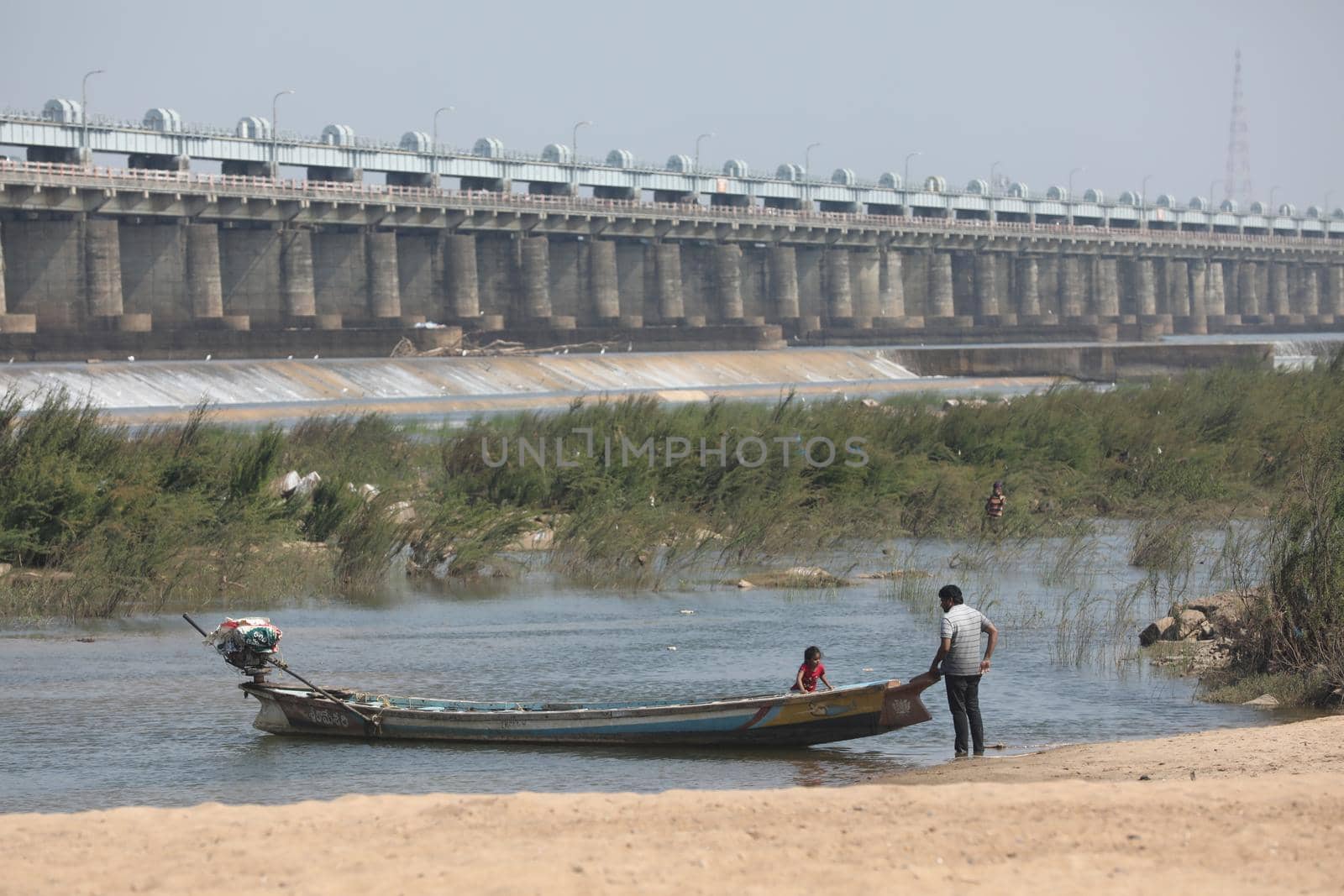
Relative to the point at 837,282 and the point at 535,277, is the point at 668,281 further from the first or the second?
the point at 837,282

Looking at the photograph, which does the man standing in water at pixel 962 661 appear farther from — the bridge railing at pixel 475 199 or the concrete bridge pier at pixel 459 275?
the concrete bridge pier at pixel 459 275

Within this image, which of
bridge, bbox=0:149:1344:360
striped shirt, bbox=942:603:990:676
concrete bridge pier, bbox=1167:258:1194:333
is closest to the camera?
striped shirt, bbox=942:603:990:676

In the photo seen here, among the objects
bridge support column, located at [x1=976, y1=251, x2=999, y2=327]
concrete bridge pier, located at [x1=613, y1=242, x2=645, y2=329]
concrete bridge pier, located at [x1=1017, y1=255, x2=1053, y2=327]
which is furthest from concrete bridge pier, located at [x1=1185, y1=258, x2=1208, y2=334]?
concrete bridge pier, located at [x1=613, y1=242, x2=645, y2=329]

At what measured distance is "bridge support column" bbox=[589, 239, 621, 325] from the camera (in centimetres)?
8906

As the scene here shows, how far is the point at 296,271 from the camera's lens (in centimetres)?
7506

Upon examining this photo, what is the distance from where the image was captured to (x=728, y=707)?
15.5m

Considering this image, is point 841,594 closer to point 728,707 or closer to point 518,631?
point 518,631

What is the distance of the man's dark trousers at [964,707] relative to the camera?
48.6ft

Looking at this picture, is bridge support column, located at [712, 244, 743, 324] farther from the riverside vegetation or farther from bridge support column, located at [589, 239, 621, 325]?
the riverside vegetation

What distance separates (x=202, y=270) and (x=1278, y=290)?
103 meters

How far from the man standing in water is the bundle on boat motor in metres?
6.45

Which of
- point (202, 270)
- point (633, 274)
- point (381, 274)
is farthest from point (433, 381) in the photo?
point (633, 274)

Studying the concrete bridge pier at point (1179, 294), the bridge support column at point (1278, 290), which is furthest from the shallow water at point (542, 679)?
the bridge support column at point (1278, 290)

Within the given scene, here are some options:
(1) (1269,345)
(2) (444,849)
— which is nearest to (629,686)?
(2) (444,849)
